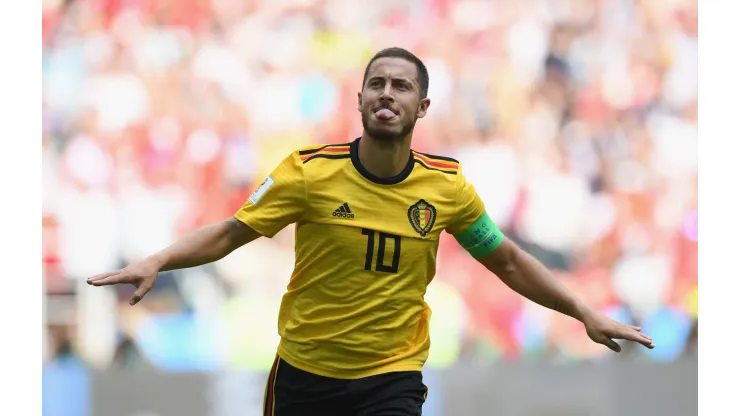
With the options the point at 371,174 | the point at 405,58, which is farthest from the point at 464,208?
the point at 405,58

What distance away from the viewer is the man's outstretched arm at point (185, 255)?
3018 mm

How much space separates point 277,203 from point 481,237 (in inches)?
35.0

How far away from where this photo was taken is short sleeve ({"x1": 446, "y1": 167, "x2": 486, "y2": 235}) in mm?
3414

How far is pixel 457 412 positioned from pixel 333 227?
3.37m

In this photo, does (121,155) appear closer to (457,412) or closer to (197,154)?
(197,154)

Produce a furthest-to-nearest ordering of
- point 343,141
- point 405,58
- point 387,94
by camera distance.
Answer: point 343,141, point 405,58, point 387,94

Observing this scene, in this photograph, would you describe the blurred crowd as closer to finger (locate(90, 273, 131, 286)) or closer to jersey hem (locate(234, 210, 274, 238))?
jersey hem (locate(234, 210, 274, 238))

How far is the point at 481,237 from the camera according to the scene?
3.52 m

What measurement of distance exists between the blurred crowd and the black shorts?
2947 mm

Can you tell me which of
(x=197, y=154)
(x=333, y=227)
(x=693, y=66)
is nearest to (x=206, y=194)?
(x=197, y=154)

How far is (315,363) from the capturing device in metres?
3.22

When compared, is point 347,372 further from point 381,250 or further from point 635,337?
point 635,337

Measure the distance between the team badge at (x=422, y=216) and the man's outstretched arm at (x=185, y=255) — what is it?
613 millimetres

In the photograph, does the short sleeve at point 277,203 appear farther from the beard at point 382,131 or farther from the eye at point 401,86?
the eye at point 401,86
